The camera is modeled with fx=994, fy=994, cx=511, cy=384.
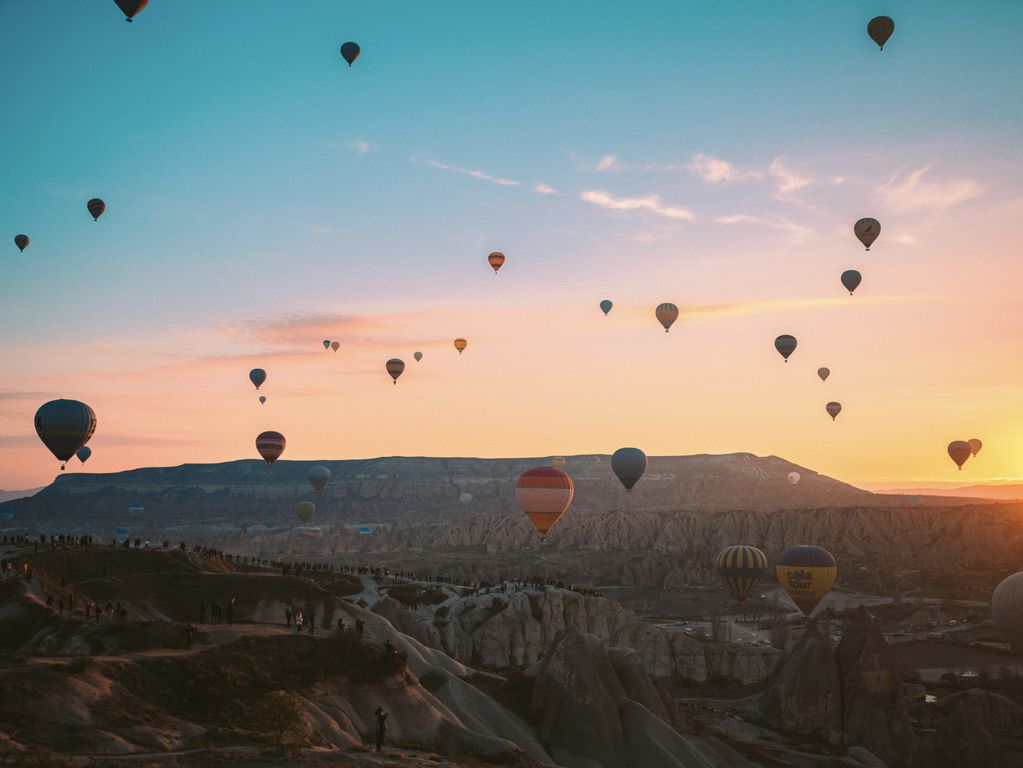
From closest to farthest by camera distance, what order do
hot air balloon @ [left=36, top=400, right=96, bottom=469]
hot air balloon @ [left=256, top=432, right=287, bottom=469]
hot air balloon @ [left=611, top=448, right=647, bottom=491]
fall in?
hot air balloon @ [left=36, top=400, right=96, bottom=469]
hot air balloon @ [left=611, top=448, right=647, bottom=491]
hot air balloon @ [left=256, top=432, right=287, bottom=469]

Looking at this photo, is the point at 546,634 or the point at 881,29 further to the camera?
the point at 546,634

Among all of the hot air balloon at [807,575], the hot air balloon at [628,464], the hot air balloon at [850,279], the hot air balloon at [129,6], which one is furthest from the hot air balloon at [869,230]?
the hot air balloon at [129,6]

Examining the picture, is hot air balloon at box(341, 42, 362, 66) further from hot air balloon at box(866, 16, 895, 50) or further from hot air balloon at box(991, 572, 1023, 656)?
hot air balloon at box(991, 572, 1023, 656)

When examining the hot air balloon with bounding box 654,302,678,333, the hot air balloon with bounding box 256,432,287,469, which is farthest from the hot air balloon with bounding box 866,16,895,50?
the hot air balloon with bounding box 256,432,287,469

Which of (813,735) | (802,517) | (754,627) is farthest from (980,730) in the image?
(802,517)

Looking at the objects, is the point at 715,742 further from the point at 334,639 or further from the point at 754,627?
the point at 754,627

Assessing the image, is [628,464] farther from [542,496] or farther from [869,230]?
[869,230]

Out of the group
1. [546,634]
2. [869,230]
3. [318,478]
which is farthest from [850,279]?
[318,478]
